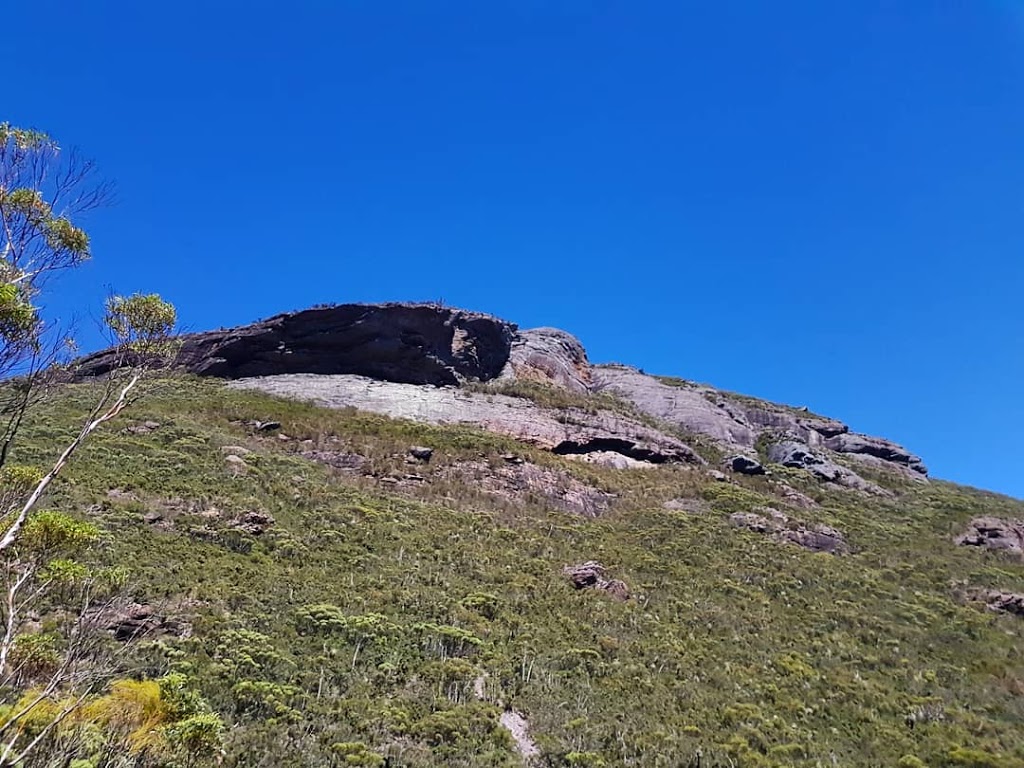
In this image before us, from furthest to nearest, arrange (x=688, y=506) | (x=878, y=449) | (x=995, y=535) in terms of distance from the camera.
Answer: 1. (x=878, y=449)
2. (x=995, y=535)
3. (x=688, y=506)

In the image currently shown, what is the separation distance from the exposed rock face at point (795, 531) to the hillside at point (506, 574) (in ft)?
0.66

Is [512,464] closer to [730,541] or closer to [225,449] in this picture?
[730,541]

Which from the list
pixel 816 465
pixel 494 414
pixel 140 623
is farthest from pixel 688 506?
pixel 140 623

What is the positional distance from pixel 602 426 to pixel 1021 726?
31397 mm

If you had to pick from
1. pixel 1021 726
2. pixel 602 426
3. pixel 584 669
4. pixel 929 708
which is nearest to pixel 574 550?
pixel 584 669

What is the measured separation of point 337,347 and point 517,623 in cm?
3474

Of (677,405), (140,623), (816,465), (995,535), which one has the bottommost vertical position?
(140,623)

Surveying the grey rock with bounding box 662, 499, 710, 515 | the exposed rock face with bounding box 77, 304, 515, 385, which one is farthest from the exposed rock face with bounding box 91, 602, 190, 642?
the exposed rock face with bounding box 77, 304, 515, 385

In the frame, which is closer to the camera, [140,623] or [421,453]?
[140,623]

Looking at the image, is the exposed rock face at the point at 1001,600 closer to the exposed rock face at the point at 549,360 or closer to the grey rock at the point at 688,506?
Result: the grey rock at the point at 688,506

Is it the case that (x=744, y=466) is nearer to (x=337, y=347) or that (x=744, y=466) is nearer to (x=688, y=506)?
(x=688, y=506)

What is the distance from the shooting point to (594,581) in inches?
1022

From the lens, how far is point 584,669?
1934 centimetres

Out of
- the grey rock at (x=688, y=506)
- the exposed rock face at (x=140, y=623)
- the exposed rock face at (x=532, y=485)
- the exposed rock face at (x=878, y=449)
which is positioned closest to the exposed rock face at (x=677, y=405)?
the exposed rock face at (x=878, y=449)
